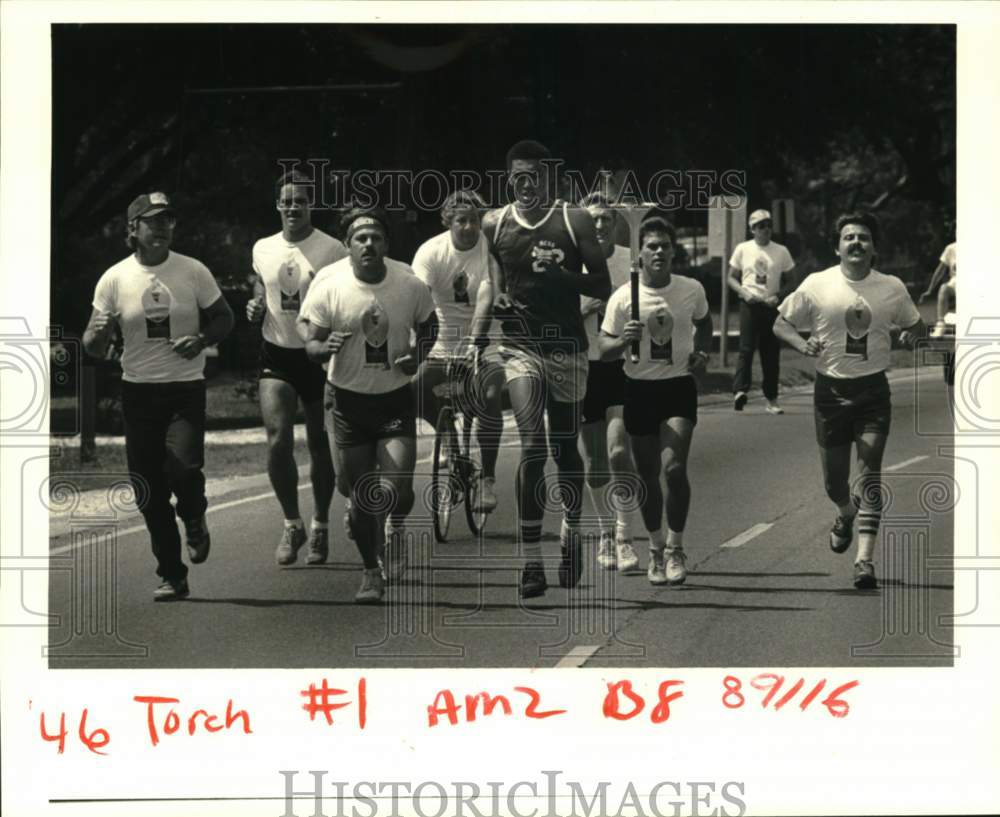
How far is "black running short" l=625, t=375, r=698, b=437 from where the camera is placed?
10.9m

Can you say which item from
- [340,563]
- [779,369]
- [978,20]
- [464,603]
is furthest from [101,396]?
[978,20]

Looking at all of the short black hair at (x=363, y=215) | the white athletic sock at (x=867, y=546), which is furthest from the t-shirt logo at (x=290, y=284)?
the white athletic sock at (x=867, y=546)

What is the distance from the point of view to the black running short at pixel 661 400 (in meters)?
10.9

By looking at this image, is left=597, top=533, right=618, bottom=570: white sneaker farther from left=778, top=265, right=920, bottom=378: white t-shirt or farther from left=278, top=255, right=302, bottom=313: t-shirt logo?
left=278, top=255, right=302, bottom=313: t-shirt logo

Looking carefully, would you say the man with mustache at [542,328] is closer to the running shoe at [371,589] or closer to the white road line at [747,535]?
the running shoe at [371,589]

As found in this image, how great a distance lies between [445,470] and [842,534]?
8.36 ft

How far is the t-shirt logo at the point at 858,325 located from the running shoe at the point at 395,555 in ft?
7.12

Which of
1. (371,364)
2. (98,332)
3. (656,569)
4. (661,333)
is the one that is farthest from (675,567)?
(98,332)

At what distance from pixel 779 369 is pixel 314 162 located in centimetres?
279

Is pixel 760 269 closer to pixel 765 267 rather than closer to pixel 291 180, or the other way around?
pixel 765 267

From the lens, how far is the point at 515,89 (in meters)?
10.0

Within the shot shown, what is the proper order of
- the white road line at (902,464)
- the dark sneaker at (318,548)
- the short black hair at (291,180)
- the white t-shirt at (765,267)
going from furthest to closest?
the dark sneaker at (318,548)
the white t-shirt at (765,267)
the short black hair at (291,180)
the white road line at (902,464)

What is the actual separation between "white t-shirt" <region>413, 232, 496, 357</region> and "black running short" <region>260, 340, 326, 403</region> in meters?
0.62

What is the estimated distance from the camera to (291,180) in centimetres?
1059
